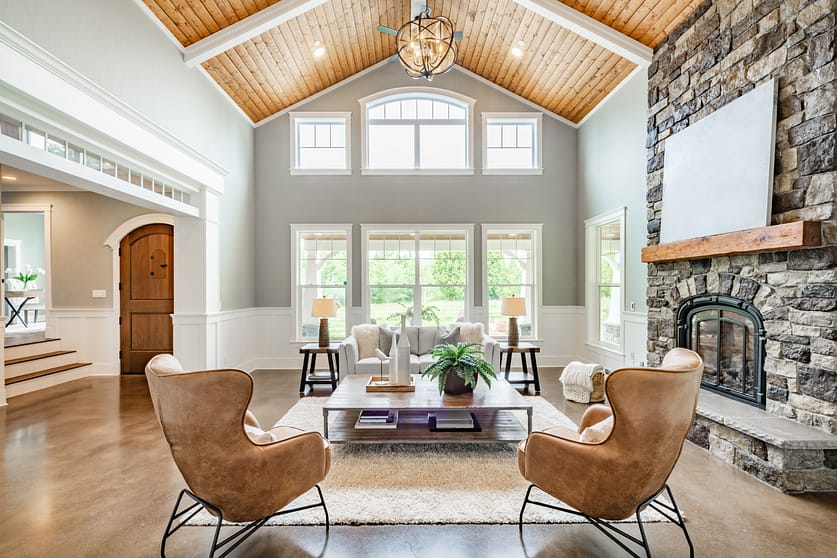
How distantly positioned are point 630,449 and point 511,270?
16.9 ft

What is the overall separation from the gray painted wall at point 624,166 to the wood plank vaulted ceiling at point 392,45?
30 centimetres

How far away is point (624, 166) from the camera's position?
541 centimetres

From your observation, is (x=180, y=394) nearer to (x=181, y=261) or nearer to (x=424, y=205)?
(x=181, y=261)

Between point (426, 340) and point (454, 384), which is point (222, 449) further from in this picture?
point (426, 340)

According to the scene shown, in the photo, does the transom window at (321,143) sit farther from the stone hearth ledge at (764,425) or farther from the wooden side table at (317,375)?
the stone hearth ledge at (764,425)

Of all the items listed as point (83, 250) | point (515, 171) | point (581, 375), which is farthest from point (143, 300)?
point (581, 375)

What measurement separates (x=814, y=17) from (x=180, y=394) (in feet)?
14.2

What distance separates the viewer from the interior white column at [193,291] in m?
4.99

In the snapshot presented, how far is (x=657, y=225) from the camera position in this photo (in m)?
4.50

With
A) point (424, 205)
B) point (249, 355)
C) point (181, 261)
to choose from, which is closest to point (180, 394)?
point (181, 261)

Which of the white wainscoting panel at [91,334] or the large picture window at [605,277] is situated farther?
the white wainscoting panel at [91,334]

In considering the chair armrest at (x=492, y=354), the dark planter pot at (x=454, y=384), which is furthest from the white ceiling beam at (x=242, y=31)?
the chair armrest at (x=492, y=354)

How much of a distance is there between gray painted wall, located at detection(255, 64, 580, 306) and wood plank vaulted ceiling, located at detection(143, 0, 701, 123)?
12.7 inches

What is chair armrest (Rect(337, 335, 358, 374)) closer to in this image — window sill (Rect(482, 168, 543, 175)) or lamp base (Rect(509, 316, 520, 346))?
lamp base (Rect(509, 316, 520, 346))
